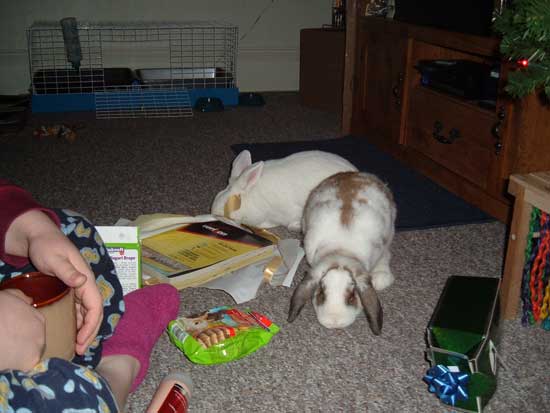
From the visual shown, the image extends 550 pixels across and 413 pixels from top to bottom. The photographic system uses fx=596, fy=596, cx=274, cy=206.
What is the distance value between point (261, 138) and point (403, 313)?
62.3 inches

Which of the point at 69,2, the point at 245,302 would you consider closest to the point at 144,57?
the point at 69,2

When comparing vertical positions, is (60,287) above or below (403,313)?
above

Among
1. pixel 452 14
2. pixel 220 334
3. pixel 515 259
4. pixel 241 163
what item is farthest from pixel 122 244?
pixel 452 14

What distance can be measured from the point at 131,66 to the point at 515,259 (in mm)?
2940

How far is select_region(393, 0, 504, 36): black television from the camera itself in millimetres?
1866

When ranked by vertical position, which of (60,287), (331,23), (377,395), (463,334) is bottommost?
(377,395)

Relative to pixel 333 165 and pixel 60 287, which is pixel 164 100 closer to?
pixel 333 165

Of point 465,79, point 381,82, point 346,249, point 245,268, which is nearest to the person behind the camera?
point 346,249

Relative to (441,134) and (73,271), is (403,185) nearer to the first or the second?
(441,134)

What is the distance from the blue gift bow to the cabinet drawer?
985mm

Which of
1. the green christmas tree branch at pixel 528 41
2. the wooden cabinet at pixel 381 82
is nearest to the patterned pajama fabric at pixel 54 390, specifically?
the green christmas tree branch at pixel 528 41

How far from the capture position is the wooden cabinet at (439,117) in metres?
1.71

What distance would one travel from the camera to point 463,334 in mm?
1004

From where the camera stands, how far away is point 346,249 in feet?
4.34
